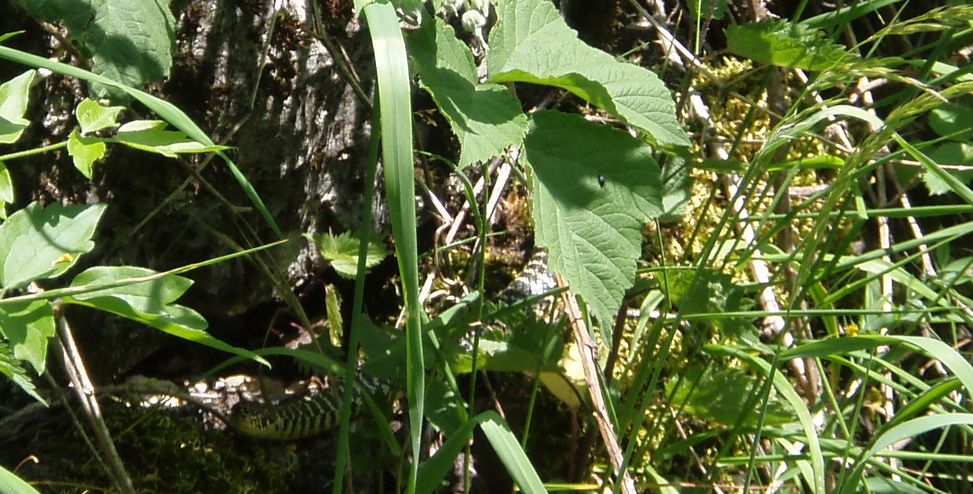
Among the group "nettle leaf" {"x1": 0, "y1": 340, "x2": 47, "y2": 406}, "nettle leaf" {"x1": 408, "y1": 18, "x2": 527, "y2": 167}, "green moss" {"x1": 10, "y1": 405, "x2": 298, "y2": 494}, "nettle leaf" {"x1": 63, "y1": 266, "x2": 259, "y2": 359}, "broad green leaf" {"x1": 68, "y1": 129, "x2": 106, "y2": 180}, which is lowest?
"green moss" {"x1": 10, "y1": 405, "x2": 298, "y2": 494}

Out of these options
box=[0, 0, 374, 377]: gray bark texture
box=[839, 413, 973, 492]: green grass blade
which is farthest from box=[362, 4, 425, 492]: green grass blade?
box=[0, 0, 374, 377]: gray bark texture

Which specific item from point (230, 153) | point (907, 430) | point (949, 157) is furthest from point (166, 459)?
point (949, 157)

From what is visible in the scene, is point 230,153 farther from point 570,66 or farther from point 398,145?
point 398,145

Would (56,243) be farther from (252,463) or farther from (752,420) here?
(752,420)

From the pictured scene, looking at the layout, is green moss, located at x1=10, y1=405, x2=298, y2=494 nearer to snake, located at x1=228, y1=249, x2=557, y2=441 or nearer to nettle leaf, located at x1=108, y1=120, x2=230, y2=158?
snake, located at x1=228, y1=249, x2=557, y2=441

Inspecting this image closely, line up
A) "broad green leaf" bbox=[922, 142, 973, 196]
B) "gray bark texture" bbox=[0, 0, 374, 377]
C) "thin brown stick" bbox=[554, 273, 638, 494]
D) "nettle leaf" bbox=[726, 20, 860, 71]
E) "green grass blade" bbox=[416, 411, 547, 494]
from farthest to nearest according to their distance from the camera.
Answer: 1. "broad green leaf" bbox=[922, 142, 973, 196]
2. "gray bark texture" bbox=[0, 0, 374, 377]
3. "nettle leaf" bbox=[726, 20, 860, 71]
4. "thin brown stick" bbox=[554, 273, 638, 494]
5. "green grass blade" bbox=[416, 411, 547, 494]

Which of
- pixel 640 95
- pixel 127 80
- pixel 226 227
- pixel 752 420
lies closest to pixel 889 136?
A: pixel 640 95

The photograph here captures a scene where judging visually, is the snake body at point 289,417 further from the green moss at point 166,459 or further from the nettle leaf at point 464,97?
the nettle leaf at point 464,97
